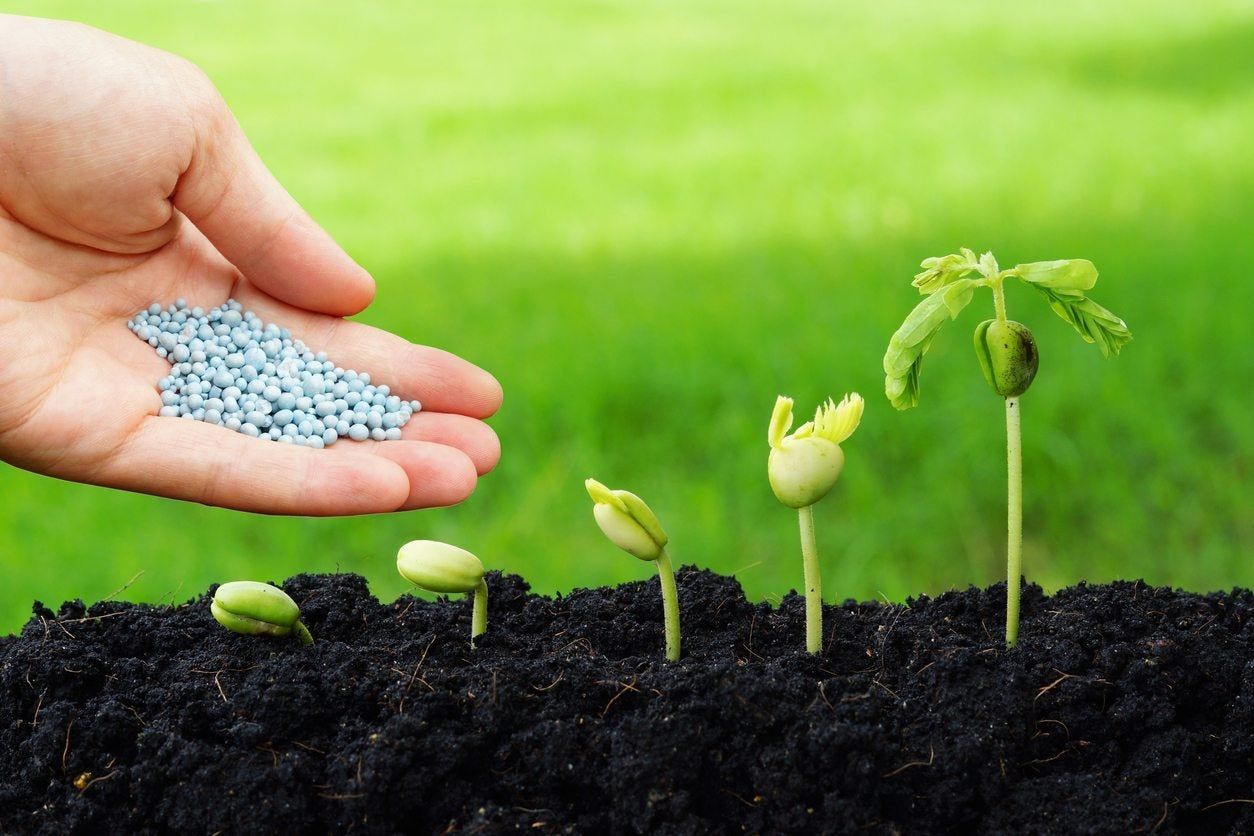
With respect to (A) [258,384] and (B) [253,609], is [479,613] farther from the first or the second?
(A) [258,384]

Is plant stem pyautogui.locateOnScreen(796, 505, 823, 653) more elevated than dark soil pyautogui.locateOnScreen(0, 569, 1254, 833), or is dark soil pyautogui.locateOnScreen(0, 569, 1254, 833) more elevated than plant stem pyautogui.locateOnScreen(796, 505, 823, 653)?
plant stem pyautogui.locateOnScreen(796, 505, 823, 653)

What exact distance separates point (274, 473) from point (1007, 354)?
0.92 meters

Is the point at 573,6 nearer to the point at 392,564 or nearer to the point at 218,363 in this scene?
the point at 392,564

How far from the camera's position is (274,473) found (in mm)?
1558

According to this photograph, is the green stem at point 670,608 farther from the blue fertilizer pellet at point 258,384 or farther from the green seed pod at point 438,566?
the blue fertilizer pellet at point 258,384

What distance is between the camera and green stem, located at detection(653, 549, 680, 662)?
3.97ft

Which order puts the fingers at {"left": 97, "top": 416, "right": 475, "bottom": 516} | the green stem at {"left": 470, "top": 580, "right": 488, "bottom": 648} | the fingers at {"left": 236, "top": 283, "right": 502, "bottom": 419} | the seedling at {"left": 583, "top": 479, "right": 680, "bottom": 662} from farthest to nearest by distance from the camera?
the fingers at {"left": 236, "top": 283, "right": 502, "bottom": 419} → the fingers at {"left": 97, "top": 416, "right": 475, "bottom": 516} → the green stem at {"left": 470, "top": 580, "right": 488, "bottom": 648} → the seedling at {"left": 583, "top": 479, "right": 680, "bottom": 662}

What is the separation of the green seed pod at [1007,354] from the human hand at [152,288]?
28.5 inches

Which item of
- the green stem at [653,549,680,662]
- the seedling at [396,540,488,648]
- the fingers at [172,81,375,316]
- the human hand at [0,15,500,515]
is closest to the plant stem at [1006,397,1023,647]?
the green stem at [653,549,680,662]

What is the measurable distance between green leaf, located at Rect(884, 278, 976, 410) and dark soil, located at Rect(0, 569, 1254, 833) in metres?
0.28

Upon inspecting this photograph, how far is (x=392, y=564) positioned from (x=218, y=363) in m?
1.00

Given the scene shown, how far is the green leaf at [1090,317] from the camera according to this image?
47.4 inches

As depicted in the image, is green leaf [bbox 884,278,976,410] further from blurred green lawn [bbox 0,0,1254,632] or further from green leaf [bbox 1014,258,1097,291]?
blurred green lawn [bbox 0,0,1254,632]

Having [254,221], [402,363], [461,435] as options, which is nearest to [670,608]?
[461,435]
